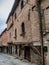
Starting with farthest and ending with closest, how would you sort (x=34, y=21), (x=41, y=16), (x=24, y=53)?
(x=24, y=53), (x=34, y=21), (x=41, y=16)

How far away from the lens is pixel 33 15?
13406 millimetres

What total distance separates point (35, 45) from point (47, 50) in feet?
5.02

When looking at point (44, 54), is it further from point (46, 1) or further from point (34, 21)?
point (46, 1)

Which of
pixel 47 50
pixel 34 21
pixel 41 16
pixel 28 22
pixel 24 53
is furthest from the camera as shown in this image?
pixel 24 53

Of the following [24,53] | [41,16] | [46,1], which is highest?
[46,1]

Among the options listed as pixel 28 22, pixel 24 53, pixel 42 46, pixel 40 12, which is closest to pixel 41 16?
pixel 40 12

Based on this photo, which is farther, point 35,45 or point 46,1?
point 35,45

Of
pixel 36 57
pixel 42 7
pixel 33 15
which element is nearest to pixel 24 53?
pixel 36 57

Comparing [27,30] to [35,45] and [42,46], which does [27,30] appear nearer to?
[35,45]

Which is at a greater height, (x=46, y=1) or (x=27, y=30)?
(x=46, y=1)

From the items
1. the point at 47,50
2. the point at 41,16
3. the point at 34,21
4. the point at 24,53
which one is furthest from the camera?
the point at 24,53

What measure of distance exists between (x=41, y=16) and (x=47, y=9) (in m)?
0.76

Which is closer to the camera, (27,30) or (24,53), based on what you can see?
(27,30)

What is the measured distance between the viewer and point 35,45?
1271 cm
